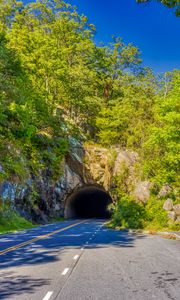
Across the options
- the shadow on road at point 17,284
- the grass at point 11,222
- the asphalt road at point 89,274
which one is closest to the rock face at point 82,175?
the grass at point 11,222

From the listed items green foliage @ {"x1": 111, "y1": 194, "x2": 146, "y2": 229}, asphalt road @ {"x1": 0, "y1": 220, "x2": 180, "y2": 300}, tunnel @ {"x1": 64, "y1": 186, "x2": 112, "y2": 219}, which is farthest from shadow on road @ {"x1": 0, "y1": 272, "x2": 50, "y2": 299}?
tunnel @ {"x1": 64, "y1": 186, "x2": 112, "y2": 219}

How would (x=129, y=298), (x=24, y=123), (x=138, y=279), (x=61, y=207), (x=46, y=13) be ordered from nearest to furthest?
(x=129, y=298), (x=138, y=279), (x=24, y=123), (x=61, y=207), (x=46, y=13)

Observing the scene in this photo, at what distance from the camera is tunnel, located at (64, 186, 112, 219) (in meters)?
60.4

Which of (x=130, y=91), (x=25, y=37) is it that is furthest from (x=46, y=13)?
(x=130, y=91)

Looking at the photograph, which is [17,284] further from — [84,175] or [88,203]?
[88,203]

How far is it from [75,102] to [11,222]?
3185 centimetres

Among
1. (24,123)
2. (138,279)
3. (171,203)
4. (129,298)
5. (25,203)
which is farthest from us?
(25,203)

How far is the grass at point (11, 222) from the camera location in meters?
31.9

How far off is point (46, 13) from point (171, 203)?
57.8 metres

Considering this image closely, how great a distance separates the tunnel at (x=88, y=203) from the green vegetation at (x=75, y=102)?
26.0 feet

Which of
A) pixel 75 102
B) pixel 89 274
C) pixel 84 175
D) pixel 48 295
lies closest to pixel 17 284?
pixel 48 295

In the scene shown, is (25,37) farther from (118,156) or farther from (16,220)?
(16,220)

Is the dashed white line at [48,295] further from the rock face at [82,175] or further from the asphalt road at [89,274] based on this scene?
the rock face at [82,175]

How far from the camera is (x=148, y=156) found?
41844 mm
